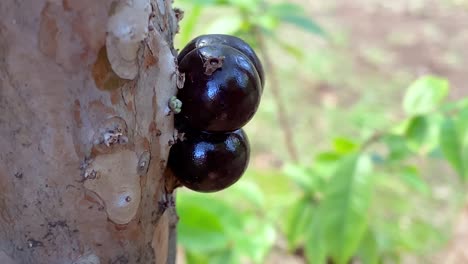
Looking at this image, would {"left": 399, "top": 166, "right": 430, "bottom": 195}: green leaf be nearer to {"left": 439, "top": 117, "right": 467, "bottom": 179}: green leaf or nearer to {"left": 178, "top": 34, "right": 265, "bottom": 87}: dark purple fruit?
{"left": 439, "top": 117, "right": 467, "bottom": 179}: green leaf

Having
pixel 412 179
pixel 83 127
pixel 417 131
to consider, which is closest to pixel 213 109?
pixel 83 127

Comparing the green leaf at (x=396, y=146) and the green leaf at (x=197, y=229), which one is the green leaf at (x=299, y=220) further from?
the green leaf at (x=197, y=229)

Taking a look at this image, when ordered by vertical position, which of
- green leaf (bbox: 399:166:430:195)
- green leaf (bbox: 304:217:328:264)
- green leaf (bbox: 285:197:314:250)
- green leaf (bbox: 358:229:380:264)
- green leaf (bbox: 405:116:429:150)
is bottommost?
green leaf (bbox: 304:217:328:264)

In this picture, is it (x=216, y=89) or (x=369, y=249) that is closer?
(x=216, y=89)

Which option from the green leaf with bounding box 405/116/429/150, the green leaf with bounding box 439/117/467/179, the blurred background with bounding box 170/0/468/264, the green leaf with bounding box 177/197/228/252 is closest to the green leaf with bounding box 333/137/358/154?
the blurred background with bounding box 170/0/468/264

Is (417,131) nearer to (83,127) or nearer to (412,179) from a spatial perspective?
(412,179)
